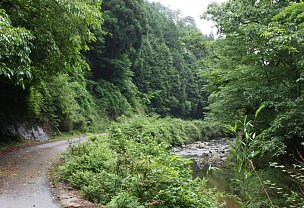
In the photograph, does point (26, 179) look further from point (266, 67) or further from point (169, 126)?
point (169, 126)

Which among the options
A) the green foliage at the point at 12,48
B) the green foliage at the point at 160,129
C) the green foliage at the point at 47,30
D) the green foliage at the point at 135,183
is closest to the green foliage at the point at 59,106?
the green foliage at the point at 160,129

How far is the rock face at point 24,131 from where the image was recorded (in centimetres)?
1478

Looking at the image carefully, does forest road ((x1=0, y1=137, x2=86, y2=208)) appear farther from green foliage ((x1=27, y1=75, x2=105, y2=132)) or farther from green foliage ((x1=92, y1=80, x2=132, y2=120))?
green foliage ((x1=92, y1=80, x2=132, y2=120))

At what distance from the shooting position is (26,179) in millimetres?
8320

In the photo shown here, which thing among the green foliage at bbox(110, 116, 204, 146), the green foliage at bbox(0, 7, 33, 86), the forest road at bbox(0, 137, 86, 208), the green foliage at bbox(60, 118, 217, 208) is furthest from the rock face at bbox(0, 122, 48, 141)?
the green foliage at bbox(60, 118, 217, 208)

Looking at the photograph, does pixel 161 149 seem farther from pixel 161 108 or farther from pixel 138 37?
pixel 161 108

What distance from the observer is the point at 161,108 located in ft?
152

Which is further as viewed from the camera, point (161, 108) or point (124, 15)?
point (161, 108)

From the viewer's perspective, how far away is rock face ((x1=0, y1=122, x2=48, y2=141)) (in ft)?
48.5

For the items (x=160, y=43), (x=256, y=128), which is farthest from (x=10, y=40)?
(x=160, y=43)

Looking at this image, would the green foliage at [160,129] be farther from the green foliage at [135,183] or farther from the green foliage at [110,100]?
the green foliage at [135,183]

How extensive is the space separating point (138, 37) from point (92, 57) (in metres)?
5.83

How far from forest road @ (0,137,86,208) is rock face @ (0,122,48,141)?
2476 mm

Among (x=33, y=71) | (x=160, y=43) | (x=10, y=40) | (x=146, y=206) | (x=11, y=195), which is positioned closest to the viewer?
(x=146, y=206)
